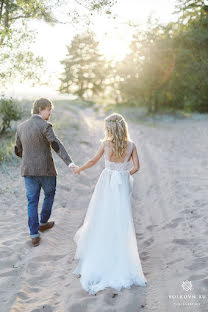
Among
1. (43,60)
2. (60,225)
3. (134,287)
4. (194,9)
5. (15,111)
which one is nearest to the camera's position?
(134,287)

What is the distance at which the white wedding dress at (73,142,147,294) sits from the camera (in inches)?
162

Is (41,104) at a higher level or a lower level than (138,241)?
higher

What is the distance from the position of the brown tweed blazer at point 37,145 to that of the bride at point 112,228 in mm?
965

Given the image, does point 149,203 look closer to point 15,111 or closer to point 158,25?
point 15,111

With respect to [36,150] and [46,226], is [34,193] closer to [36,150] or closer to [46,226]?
[36,150]

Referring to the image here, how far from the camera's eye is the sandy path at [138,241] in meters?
3.78

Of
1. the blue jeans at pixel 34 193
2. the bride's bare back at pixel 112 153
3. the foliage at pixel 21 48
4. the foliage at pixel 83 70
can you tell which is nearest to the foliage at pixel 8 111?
the foliage at pixel 21 48

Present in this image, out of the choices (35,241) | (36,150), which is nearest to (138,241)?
(35,241)

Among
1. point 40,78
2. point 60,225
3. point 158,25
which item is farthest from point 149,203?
point 158,25

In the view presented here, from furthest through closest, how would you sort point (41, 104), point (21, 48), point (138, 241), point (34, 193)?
point (21, 48)
point (138, 241)
point (34, 193)
point (41, 104)

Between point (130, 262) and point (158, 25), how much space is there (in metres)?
23.4

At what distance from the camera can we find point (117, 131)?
4.31 m

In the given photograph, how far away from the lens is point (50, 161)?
5406 millimetres

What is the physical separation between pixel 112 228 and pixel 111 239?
0.16 meters
